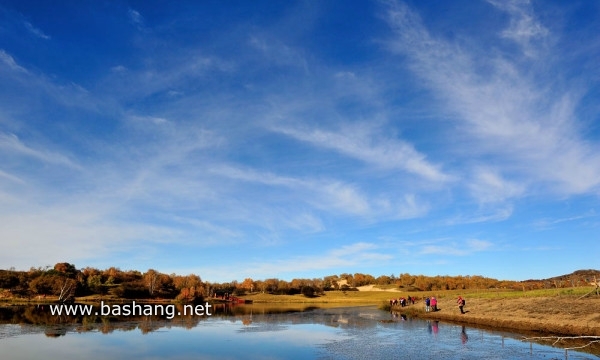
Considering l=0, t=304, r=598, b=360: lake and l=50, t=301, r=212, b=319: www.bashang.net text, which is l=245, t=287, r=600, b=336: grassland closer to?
l=0, t=304, r=598, b=360: lake

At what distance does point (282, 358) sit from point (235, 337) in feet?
48.2

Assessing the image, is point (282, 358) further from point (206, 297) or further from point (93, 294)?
point (206, 297)

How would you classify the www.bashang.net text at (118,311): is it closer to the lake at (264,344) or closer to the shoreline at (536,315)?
the lake at (264,344)

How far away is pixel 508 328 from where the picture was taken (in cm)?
4859

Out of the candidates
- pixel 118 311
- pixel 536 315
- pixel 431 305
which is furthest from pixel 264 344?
pixel 118 311

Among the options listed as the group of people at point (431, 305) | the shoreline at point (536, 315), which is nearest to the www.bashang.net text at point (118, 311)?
the group of people at point (431, 305)

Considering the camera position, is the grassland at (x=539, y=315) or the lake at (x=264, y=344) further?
the grassland at (x=539, y=315)

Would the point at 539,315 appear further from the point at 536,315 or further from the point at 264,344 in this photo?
the point at 264,344

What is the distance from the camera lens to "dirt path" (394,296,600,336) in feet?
134

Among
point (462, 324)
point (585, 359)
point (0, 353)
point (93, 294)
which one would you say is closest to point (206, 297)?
point (93, 294)

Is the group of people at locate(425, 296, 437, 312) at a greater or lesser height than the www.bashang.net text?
greater

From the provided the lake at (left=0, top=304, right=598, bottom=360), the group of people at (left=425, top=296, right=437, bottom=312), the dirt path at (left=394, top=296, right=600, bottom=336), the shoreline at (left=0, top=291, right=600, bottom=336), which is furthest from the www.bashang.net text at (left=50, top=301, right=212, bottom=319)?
the dirt path at (left=394, top=296, right=600, bottom=336)

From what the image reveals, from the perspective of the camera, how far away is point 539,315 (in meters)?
48.7

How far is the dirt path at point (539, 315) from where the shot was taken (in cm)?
4094
